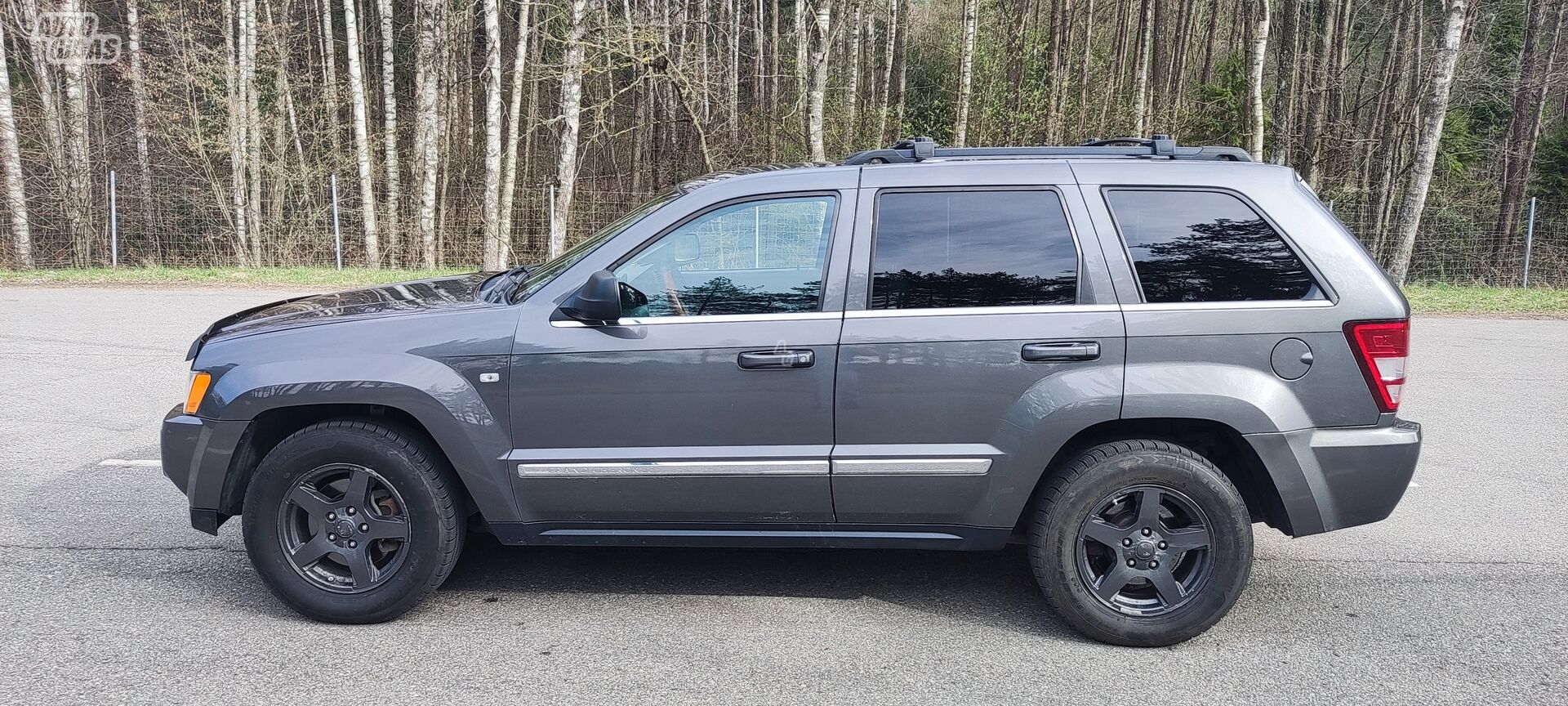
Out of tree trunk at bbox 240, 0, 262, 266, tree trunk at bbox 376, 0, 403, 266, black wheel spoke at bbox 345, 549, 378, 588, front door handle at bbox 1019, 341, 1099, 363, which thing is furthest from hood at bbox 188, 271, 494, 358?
tree trunk at bbox 376, 0, 403, 266

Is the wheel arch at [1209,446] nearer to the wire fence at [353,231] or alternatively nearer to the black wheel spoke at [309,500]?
the black wheel spoke at [309,500]

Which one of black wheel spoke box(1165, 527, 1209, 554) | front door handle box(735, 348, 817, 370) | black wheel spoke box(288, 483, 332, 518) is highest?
front door handle box(735, 348, 817, 370)

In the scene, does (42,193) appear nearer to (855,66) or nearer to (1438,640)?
(855,66)

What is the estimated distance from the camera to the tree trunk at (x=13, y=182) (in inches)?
779

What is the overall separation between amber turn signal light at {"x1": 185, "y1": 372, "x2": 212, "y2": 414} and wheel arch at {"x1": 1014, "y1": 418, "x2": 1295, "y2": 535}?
126 inches

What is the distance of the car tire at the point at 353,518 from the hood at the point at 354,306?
450mm

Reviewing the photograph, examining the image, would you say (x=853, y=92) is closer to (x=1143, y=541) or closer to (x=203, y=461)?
(x=1143, y=541)

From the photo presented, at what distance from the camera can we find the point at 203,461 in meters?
4.01

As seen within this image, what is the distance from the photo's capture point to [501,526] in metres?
4.01

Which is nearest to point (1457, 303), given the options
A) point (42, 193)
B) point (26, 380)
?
point (26, 380)

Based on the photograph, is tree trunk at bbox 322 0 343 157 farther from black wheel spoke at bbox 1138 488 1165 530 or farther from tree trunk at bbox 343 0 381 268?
black wheel spoke at bbox 1138 488 1165 530

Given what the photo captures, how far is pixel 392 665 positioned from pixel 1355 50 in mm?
33893

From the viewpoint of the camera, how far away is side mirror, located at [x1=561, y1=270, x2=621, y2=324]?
3695mm

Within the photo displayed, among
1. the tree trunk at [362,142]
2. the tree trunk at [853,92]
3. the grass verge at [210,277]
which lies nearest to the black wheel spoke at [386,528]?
the grass verge at [210,277]
